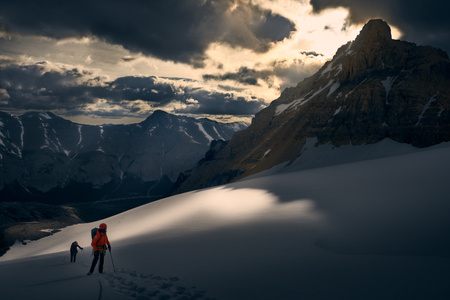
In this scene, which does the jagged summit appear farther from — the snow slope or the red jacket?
the red jacket

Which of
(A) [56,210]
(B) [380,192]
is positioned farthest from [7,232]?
(B) [380,192]

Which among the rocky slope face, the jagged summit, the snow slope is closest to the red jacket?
the snow slope

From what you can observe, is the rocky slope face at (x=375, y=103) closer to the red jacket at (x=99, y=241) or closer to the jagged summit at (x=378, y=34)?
the jagged summit at (x=378, y=34)

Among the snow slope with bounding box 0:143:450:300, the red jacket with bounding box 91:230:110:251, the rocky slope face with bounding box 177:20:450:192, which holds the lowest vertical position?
the snow slope with bounding box 0:143:450:300

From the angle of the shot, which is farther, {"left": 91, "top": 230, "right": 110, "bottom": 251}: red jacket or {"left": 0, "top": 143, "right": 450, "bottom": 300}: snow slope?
{"left": 91, "top": 230, "right": 110, "bottom": 251}: red jacket

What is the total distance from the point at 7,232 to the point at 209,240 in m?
115

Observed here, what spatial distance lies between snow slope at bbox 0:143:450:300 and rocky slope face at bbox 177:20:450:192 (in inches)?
2991

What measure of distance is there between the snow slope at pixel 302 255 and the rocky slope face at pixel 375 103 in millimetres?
75973

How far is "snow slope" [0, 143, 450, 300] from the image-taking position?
7.43m

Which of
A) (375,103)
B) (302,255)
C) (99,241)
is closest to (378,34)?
(375,103)

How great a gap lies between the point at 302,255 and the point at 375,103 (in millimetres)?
98707

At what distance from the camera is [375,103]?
9275 centimetres

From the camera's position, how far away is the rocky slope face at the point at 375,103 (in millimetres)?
80875

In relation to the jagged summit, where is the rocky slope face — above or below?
below
